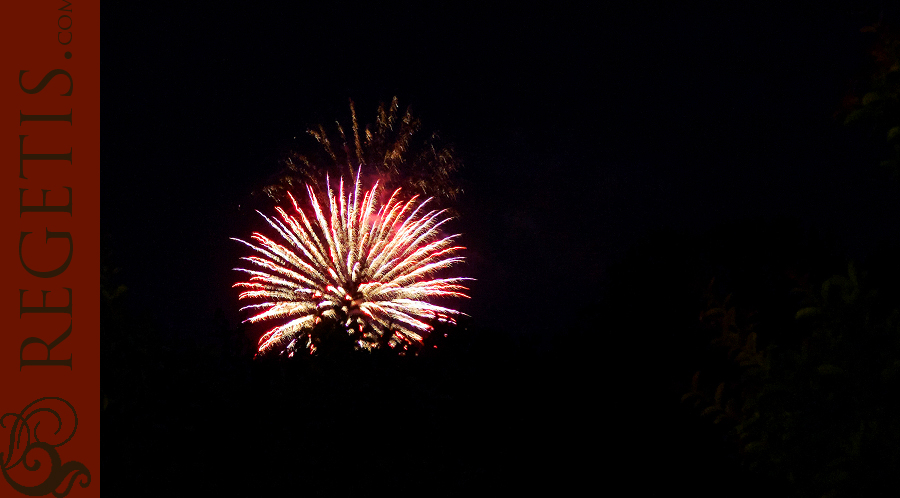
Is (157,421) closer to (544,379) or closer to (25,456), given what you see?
(25,456)

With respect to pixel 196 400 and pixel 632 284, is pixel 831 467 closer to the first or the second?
pixel 196 400

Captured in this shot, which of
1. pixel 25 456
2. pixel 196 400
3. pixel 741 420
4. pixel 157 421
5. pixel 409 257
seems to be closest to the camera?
pixel 741 420

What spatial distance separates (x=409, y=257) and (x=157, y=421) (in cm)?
1658

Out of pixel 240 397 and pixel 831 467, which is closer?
pixel 831 467

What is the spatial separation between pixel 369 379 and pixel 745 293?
875 cm

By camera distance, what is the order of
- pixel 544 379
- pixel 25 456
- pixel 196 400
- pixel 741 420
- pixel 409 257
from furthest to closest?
pixel 409 257 < pixel 544 379 < pixel 196 400 < pixel 25 456 < pixel 741 420

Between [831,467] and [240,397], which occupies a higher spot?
[240,397]

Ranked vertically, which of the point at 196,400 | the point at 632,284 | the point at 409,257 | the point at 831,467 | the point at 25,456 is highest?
the point at 409,257

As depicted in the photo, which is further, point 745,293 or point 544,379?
point 745,293

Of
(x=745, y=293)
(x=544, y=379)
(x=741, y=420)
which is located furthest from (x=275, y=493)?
(x=745, y=293)

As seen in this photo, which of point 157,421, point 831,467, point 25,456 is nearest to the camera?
point 831,467

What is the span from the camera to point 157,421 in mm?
7160

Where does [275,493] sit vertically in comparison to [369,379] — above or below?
below

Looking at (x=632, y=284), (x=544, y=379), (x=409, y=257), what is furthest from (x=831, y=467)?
(x=409, y=257)
